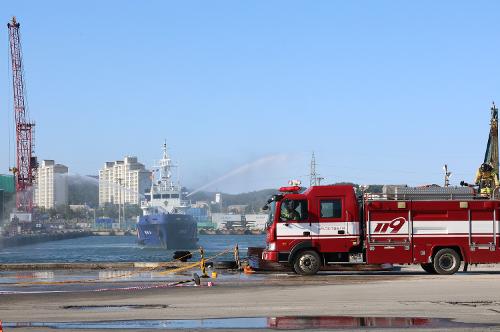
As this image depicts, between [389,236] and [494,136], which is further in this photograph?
[494,136]

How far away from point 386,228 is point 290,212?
3130 millimetres

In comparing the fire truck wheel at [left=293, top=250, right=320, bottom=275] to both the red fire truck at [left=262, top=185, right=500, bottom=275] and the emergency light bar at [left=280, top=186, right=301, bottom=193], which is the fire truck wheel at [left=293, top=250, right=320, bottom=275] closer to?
the red fire truck at [left=262, top=185, right=500, bottom=275]

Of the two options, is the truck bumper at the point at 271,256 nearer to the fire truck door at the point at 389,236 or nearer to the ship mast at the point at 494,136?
the fire truck door at the point at 389,236

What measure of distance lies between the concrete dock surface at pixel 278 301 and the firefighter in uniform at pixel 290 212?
1.90 metres

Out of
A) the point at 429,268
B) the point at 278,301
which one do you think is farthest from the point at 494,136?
the point at 278,301

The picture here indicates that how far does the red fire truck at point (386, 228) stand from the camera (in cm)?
2952

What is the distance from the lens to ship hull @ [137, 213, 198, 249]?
139500 mm

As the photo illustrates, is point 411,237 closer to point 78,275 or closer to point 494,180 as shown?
point 78,275

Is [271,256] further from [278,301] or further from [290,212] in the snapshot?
[278,301]

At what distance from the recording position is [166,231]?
140 metres

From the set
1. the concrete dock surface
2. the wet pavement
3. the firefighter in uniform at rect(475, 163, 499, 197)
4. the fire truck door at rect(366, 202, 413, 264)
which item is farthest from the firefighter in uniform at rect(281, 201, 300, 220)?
the firefighter in uniform at rect(475, 163, 499, 197)

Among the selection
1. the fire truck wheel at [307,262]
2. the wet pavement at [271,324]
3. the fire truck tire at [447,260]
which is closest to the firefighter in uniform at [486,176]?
the fire truck tire at [447,260]

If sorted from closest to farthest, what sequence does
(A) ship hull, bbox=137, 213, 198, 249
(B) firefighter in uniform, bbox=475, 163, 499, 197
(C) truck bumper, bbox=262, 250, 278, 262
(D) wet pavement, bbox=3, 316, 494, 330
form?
(D) wet pavement, bbox=3, 316, 494, 330
(C) truck bumper, bbox=262, 250, 278, 262
(B) firefighter in uniform, bbox=475, 163, 499, 197
(A) ship hull, bbox=137, 213, 198, 249

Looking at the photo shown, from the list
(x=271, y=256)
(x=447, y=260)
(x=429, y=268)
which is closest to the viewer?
(x=447, y=260)
